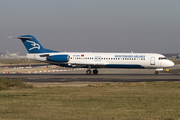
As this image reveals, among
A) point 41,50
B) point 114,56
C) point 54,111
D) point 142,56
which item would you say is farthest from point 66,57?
point 54,111

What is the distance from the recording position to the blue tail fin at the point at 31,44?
43375 millimetres

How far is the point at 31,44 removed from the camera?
142 feet

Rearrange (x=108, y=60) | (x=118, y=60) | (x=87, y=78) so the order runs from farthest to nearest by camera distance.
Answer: (x=108, y=60)
(x=118, y=60)
(x=87, y=78)

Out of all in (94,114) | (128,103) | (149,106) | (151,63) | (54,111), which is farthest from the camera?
(151,63)

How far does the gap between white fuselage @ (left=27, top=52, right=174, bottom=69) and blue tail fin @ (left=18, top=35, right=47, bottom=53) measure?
4.36 metres

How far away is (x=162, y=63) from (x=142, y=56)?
3454mm

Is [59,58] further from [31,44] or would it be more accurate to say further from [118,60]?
[118,60]

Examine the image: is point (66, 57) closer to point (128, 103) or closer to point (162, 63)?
point (162, 63)

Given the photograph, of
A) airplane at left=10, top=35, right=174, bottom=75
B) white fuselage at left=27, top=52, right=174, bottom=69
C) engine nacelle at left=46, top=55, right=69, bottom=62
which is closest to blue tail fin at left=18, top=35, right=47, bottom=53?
airplane at left=10, top=35, right=174, bottom=75

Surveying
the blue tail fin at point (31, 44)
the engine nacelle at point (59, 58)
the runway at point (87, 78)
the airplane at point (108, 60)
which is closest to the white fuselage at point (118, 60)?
the airplane at point (108, 60)

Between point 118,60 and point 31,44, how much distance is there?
1496cm

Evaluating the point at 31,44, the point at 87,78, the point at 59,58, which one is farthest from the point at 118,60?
the point at 31,44

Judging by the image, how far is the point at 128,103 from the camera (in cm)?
1427

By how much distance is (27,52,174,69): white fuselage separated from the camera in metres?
41.5
